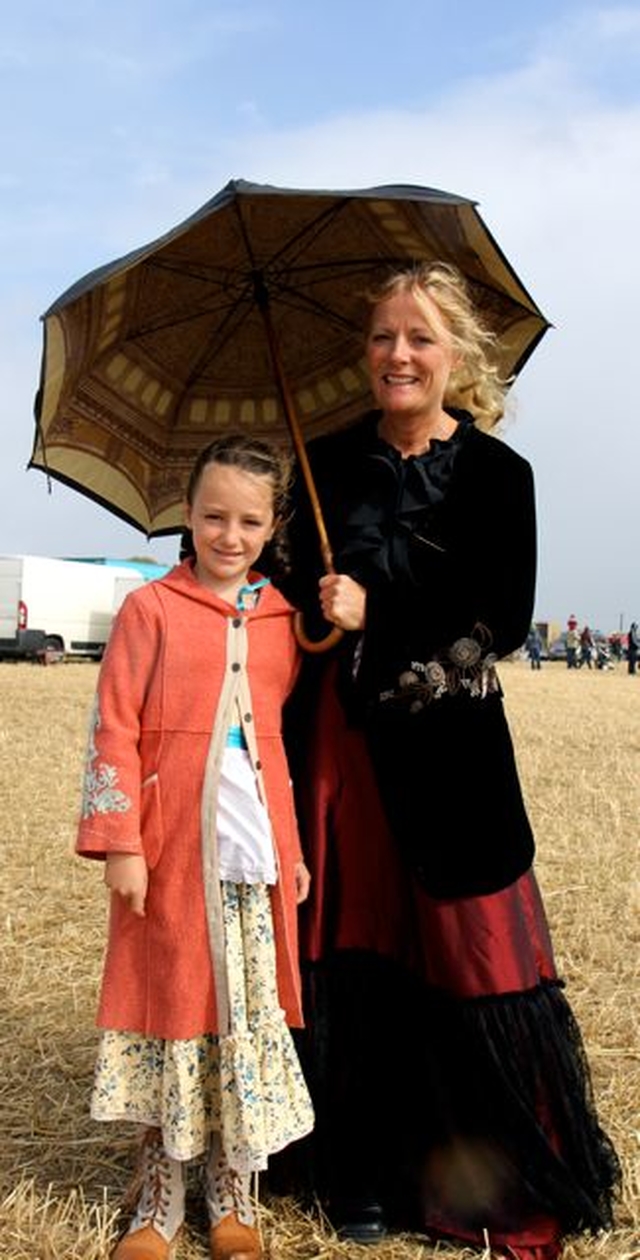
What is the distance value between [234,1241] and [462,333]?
2204 mm

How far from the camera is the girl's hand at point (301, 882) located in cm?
307

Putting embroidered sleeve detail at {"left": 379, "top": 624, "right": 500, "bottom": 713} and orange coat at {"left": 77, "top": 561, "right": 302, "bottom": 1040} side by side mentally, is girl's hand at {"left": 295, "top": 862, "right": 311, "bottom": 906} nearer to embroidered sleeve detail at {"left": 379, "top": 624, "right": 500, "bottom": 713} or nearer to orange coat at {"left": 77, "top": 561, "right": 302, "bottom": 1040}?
orange coat at {"left": 77, "top": 561, "right": 302, "bottom": 1040}

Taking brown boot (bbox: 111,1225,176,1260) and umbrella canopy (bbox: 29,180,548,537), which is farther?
umbrella canopy (bbox: 29,180,548,537)

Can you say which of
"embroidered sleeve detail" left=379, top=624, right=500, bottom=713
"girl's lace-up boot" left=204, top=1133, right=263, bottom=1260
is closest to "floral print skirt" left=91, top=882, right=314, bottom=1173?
"girl's lace-up boot" left=204, top=1133, right=263, bottom=1260

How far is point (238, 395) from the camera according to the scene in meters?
3.73

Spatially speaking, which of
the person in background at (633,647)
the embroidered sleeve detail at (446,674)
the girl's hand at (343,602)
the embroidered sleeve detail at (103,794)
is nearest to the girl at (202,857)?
the embroidered sleeve detail at (103,794)

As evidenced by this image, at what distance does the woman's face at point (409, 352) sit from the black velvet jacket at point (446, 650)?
169 mm

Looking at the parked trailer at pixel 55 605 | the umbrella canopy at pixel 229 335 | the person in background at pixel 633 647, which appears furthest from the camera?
the person in background at pixel 633 647

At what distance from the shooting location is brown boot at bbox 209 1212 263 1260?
117 inches

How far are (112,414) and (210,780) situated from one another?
1.26 meters

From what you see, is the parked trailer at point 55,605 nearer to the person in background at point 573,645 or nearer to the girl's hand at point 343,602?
the person in background at point 573,645

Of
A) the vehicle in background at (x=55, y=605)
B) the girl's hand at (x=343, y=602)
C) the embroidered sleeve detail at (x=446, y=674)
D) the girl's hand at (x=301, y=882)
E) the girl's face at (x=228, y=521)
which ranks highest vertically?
the vehicle in background at (x=55, y=605)

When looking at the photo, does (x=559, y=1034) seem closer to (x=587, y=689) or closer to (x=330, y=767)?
(x=330, y=767)

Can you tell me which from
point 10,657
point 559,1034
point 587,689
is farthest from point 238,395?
point 10,657
